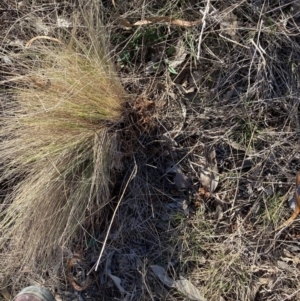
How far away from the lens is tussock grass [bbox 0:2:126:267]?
186 cm

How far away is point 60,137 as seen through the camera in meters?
1.86

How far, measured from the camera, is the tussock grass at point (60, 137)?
1.86 meters

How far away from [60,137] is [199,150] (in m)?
0.58

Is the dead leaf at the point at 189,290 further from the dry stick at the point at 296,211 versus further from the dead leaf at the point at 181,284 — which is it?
the dry stick at the point at 296,211

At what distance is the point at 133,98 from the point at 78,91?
10.2 inches

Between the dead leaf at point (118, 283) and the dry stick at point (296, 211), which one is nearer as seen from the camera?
the dry stick at point (296, 211)

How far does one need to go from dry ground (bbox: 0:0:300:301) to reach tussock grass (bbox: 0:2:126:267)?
102mm

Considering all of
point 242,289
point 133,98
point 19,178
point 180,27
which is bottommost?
point 242,289

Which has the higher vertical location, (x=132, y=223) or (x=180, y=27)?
(x=180, y=27)

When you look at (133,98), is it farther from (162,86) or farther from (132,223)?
(132,223)

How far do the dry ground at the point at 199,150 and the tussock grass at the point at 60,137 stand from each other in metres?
0.10

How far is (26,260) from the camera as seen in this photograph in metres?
2.02

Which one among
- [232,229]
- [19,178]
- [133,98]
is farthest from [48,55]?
[232,229]

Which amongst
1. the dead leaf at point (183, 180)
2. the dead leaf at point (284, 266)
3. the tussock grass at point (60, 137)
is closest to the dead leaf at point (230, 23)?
the tussock grass at point (60, 137)
